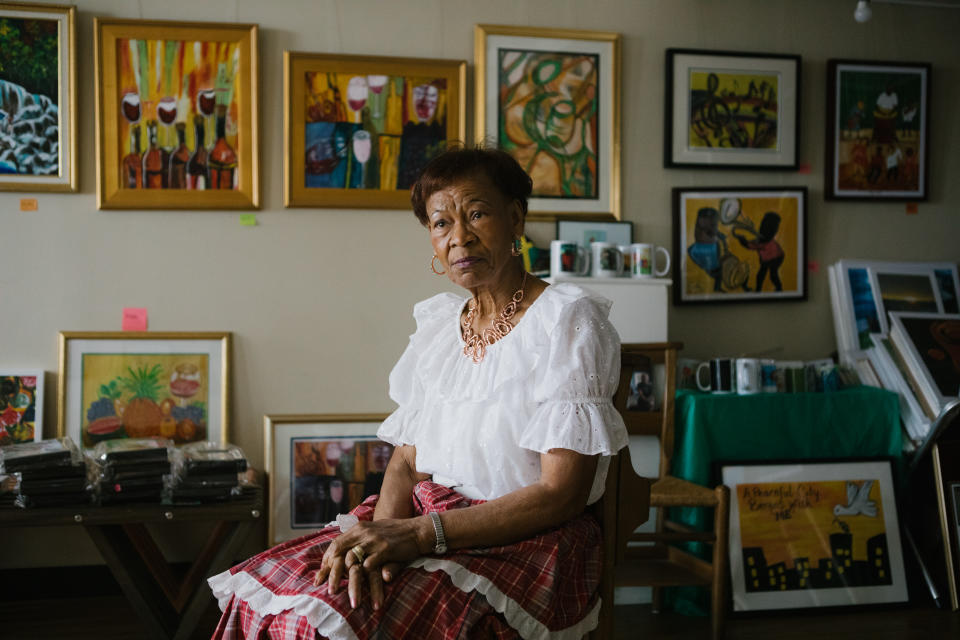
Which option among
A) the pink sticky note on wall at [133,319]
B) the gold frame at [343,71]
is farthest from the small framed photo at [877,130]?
the pink sticky note on wall at [133,319]

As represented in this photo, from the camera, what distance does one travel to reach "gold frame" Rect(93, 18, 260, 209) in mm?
3031

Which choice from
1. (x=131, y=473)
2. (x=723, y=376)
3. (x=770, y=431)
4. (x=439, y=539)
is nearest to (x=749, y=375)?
(x=723, y=376)

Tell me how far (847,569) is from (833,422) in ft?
1.89

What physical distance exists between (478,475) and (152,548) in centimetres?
180

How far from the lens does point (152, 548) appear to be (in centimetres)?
279

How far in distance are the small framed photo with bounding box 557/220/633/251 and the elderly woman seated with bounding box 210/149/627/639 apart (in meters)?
1.50

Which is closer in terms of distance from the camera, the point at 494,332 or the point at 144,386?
the point at 494,332

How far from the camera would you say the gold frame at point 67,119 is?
300 cm

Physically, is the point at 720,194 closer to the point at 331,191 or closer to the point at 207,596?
the point at 331,191

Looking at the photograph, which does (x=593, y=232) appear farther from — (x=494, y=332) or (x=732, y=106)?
(x=494, y=332)

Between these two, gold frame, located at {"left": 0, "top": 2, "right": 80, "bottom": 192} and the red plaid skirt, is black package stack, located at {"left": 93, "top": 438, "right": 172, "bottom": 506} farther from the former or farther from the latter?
the red plaid skirt

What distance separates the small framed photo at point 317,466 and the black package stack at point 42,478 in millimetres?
727

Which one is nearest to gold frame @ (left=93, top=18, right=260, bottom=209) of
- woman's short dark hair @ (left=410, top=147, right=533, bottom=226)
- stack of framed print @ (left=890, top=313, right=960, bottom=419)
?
woman's short dark hair @ (left=410, top=147, right=533, bottom=226)

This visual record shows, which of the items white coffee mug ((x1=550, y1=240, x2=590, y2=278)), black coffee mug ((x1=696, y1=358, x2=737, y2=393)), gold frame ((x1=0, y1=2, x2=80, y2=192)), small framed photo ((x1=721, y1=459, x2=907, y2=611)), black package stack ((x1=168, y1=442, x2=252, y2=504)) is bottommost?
small framed photo ((x1=721, y1=459, x2=907, y2=611))
